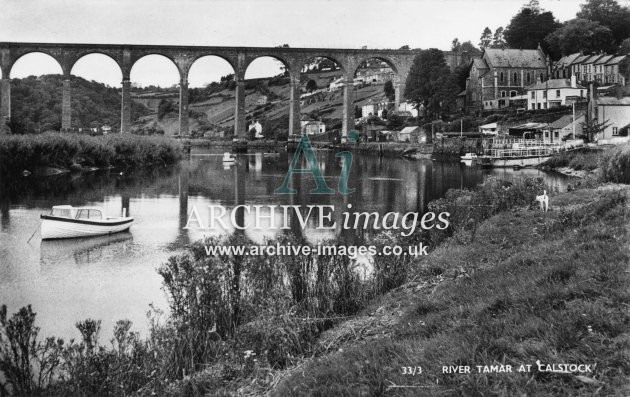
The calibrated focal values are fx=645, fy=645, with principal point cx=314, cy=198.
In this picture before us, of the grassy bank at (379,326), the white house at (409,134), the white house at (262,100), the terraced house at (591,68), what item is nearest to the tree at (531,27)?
the terraced house at (591,68)

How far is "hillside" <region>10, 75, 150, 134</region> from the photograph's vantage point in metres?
60.9

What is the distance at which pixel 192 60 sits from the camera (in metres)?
73.8

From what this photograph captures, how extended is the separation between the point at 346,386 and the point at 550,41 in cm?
7509

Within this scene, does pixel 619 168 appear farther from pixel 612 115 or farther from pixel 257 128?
pixel 257 128

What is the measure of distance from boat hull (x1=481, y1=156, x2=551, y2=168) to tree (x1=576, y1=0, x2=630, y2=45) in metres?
34.3

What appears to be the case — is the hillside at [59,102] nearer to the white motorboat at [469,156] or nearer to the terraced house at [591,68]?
the white motorboat at [469,156]

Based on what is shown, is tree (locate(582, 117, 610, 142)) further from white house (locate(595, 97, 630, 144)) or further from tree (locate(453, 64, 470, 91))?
tree (locate(453, 64, 470, 91))

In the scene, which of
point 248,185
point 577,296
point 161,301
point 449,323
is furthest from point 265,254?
point 248,185

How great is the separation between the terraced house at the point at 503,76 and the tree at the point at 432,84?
329cm

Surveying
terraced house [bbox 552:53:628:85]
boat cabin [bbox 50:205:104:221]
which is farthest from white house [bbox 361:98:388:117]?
boat cabin [bbox 50:205:104:221]

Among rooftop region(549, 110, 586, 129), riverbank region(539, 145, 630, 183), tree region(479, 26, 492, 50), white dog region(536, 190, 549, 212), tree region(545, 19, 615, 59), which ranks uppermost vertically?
tree region(479, 26, 492, 50)

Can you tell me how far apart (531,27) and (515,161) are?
39.0 meters

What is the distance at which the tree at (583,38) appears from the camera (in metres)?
69.3

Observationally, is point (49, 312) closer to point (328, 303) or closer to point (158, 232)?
point (328, 303)
